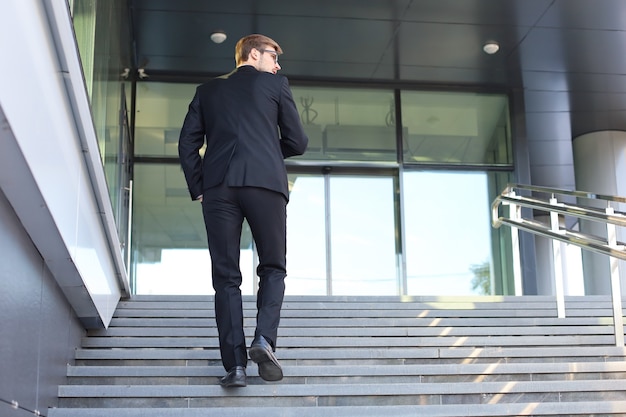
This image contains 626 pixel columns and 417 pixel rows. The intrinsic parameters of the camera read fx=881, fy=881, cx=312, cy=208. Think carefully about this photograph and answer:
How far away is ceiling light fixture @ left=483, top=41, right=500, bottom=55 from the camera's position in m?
9.60

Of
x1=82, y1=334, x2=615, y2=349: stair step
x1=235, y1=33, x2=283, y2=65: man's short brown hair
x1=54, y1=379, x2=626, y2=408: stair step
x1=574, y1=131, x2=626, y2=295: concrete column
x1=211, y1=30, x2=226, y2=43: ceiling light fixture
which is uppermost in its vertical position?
x1=211, y1=30, x2=226, y2=43: ceiling light fixture

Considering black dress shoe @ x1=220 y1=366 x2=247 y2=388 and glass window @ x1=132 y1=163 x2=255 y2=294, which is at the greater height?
glass window @ x1=132 y1=163 x2=255 y2=294

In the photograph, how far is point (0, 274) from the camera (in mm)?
2762

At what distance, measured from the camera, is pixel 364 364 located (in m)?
4.69

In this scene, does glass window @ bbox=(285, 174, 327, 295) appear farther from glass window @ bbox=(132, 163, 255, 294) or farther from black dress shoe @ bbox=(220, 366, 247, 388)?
black dress shoe @ bbox=(220, 366, 247, 388)

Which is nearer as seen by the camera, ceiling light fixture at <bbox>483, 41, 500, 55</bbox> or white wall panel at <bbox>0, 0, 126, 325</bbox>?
white wall panel at <bbox>0, 0, 126, 325</bbox>

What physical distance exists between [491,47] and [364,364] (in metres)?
5.90

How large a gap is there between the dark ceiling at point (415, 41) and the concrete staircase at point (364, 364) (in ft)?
12.4

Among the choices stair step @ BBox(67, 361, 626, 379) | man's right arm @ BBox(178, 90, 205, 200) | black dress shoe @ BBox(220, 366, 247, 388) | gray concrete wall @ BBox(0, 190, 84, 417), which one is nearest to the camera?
gray concrete wall @ BBox(0, 190, 84, 417)

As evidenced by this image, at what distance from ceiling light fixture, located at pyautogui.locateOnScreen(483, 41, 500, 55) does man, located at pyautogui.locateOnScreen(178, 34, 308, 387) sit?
583cm

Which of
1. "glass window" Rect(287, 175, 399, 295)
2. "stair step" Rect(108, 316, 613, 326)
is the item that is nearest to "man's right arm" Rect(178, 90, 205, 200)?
"stair step" Rect(108, 316, 613, 326)

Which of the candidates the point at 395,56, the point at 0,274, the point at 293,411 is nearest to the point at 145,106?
the point at 395,56

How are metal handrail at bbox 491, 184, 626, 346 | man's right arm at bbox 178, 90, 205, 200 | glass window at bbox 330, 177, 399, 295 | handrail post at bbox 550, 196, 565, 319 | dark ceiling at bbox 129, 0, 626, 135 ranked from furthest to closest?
1. glass window at bbox 330, 177, 399, 295
2. dark ceiling at bbox 129, 0, 626, 135
3. handrail post at bbox 550, 196, 565, 319
4. metal handrail at bbox 491, 184, 626, 346
5. man's right arm at bbox 178, 90, 205, 200

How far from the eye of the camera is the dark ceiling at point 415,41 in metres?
8.74
